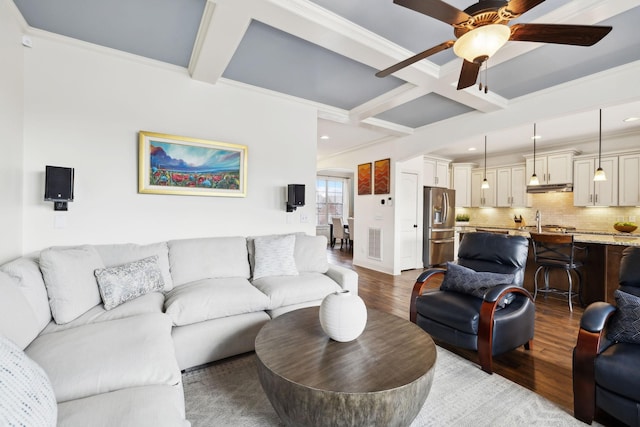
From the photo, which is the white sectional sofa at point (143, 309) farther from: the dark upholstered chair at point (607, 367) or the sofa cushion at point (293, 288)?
the dark upholstered chair at point (607, 367)

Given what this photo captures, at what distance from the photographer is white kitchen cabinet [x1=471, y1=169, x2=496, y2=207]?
699cm

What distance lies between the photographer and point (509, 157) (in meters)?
6.82

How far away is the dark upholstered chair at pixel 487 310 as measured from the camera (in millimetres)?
2086

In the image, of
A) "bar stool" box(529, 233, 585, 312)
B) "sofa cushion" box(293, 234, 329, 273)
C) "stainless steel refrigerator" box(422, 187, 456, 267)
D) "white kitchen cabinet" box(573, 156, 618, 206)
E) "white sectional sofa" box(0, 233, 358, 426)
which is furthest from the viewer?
"stainless steel refrigerator" box(422, 187, 456, 267)

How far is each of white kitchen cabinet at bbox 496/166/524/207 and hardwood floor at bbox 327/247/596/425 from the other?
3344 millimetres

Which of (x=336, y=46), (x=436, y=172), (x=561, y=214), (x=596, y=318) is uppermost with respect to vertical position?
(x=336, y=46)

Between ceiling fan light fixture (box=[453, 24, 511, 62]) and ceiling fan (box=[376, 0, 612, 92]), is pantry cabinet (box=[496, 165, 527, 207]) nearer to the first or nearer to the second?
ceiling fan (box=[376, 0, 612, 92])

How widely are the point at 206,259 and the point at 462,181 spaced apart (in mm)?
6762

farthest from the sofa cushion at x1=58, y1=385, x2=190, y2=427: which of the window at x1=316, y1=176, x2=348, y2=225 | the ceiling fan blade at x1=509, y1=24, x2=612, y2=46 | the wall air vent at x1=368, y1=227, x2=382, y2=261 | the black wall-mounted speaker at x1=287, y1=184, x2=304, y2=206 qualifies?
the window at x1=316, y1=176, x2=348, y2=225

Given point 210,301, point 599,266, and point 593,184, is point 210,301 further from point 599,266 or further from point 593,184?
point 593,184

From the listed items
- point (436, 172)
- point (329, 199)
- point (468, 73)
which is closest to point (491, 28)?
point (468, 73)

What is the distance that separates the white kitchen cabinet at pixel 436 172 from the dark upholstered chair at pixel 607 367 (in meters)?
4.92

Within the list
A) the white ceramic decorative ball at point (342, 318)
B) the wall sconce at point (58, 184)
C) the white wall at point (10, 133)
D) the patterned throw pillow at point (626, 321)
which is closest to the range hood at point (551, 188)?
the patterned throw pillow at point (626, 321)

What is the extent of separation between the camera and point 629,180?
196 inches
